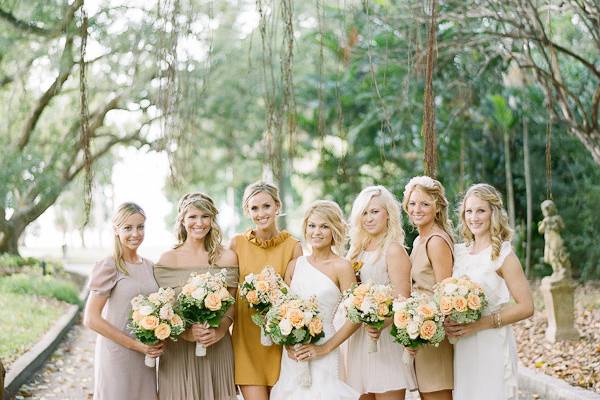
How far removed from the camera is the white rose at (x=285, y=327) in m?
4.10

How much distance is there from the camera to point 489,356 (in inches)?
170

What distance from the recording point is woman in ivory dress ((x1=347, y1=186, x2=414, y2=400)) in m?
4.38

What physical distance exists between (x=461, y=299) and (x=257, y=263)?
4.18ft

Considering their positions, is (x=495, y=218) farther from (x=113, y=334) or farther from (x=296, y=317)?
(x=113, y=334)

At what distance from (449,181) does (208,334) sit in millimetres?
12898

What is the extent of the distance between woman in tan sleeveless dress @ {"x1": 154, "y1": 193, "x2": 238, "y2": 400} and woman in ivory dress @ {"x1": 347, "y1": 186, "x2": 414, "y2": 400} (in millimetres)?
740

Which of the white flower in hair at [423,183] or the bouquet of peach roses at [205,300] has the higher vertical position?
the white flower in hair at [423,183]

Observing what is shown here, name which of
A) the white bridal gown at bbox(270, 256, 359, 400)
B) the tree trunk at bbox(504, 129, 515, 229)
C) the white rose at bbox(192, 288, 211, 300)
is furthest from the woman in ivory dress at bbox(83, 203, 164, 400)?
the tree trunk at bbox(504, 129, 515, 229)

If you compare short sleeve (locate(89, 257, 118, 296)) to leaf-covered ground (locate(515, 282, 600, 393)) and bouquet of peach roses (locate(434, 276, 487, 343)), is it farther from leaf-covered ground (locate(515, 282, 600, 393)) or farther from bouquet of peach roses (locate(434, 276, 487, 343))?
leaf-covered ground (locate(515, 282, 600, 393))

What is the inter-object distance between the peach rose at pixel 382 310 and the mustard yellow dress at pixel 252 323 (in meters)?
0.78

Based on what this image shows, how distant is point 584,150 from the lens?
1567 cm

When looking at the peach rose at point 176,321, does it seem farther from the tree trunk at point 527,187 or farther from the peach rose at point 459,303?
the tree trunk at point 527,187

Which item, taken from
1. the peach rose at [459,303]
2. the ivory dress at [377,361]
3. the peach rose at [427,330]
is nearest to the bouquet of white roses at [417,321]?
the peach rose at [427,330]

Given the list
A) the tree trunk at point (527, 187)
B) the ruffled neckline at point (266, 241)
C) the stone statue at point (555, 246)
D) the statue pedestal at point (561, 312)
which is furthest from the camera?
the tree trunk at point (527, 187)
